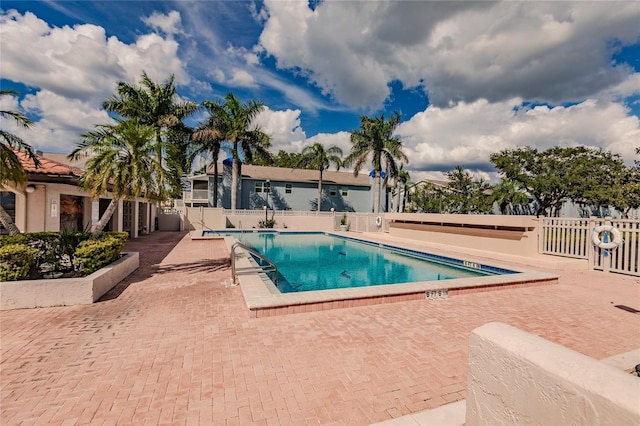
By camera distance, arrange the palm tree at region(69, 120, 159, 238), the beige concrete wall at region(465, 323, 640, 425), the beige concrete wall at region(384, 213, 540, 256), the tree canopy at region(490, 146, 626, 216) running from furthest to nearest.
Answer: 1. the tree canopy at region(490, 146, 626, 216)
2. the beige concrete wall at region(384, 213, 540, 256)
3. the palm tree at region(69, 120, 159, 238)
4. the beige concrete wall at region(465, 323, 640, 425)

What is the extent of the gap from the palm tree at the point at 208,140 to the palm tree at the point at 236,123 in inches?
13.6

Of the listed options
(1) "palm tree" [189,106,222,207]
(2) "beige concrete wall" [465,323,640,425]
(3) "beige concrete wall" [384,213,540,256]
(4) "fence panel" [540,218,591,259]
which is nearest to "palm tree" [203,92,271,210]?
(1) "palm tree" [189,106,222,207]

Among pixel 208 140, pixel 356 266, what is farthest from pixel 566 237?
pixel 208 140

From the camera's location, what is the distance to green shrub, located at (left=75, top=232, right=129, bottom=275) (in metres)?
6.68

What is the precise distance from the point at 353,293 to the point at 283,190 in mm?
27821

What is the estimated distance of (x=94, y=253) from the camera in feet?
22.5

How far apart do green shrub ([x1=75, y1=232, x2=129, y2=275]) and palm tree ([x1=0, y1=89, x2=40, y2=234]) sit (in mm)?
1849

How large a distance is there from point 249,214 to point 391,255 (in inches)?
650

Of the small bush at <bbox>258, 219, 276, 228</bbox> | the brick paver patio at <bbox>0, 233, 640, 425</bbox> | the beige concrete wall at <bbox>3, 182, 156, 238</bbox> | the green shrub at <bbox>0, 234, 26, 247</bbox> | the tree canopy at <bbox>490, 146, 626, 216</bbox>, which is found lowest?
the brick paver patio at <bbox>0, 233, 640, 425</bbox>

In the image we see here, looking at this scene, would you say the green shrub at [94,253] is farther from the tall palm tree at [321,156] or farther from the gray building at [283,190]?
the tall palm tree at [321,156]

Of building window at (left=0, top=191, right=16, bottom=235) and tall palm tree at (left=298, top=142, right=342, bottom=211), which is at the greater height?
tall palm tree at (left=298, top=142, right=342, bottom=211)

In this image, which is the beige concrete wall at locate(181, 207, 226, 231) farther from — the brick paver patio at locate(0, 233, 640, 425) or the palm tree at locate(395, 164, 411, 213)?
the palm tree at locate(395, 164, 411, 213)

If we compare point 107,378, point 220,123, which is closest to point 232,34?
point 220,123

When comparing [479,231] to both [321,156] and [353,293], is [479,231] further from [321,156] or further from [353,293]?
[321,156]
